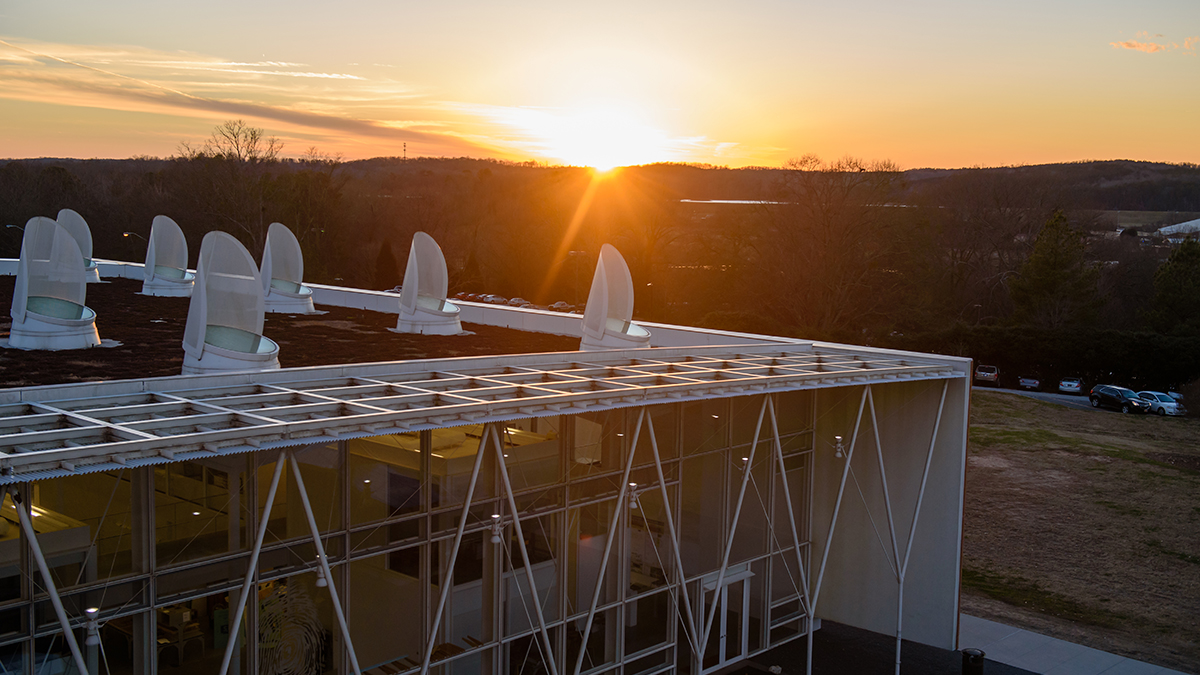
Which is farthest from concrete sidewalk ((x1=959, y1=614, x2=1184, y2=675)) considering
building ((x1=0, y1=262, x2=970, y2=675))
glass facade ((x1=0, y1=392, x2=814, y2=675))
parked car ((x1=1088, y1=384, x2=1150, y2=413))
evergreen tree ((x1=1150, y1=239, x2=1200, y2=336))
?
evergreen tree ((x1=1150, y1=239, x2=1200, y2=336))

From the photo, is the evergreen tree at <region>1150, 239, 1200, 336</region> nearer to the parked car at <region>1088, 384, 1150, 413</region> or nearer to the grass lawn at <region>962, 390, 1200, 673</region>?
the parked car at <region>1088, 384, 1150, 413</region>

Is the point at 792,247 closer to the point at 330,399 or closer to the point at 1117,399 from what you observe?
the point at 1117,399

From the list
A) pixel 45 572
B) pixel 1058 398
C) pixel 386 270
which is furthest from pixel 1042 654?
pixel 386 270

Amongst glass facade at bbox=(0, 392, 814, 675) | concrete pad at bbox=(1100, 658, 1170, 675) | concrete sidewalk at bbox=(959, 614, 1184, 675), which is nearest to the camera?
glass facade at bbox=(0, 392, 814, 675)

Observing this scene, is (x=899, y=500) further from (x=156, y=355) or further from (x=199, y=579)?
(x=156, y=355)

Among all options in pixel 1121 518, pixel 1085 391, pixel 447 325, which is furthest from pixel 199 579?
pixel 1085 391

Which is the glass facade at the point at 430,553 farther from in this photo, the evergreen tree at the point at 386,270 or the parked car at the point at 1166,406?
the evergreen tree at the point at 386,270
